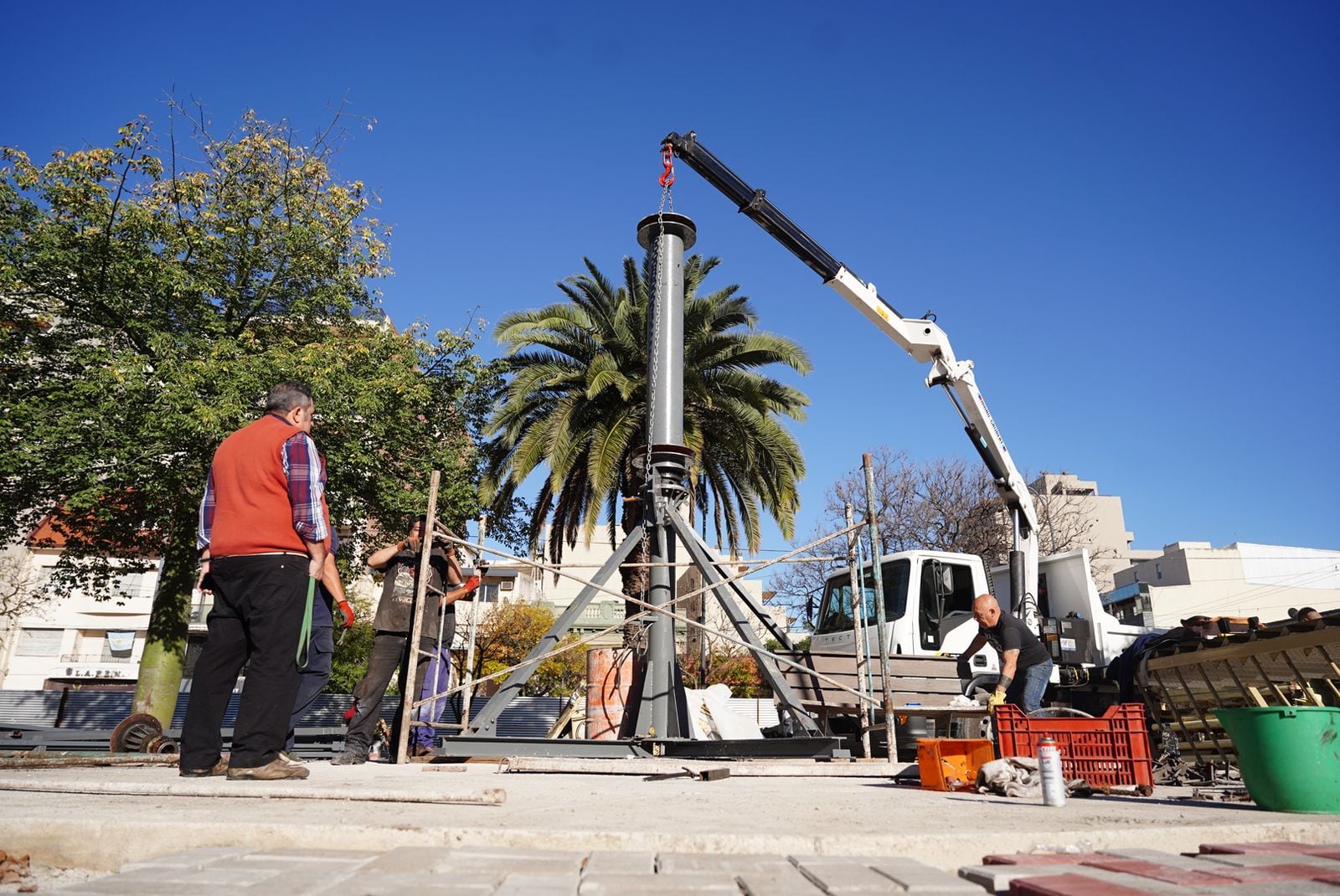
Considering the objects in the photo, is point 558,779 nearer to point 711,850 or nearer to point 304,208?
point 711,850

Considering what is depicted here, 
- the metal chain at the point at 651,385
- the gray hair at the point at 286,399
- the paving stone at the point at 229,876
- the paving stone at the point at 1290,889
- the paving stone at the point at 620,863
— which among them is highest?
the metal chain at the point at 651,385

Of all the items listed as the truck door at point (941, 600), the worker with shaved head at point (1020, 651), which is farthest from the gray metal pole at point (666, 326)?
the truck door at point (941, 600)

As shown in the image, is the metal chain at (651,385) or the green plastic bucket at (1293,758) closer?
the green plastic bucket at (1293,758)

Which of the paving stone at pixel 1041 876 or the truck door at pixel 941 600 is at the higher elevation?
the truck door at pixel 941 600

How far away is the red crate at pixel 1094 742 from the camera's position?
15.7 feet

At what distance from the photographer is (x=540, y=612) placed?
31.5 meters

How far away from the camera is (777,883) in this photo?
188 centimetres

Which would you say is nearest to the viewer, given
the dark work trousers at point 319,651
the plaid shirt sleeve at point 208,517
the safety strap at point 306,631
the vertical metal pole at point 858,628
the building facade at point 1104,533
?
the safety strap at point 306,631

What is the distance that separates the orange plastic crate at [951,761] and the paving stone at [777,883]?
3167mm

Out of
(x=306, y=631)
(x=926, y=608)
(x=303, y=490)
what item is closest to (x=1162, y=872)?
(x=306, y=631)

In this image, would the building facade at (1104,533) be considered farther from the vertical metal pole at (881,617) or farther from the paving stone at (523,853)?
the paving stone at (523,853)

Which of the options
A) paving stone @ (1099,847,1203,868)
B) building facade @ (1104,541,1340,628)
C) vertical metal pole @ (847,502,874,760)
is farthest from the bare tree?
building facade @ (1104,541,1340,628)

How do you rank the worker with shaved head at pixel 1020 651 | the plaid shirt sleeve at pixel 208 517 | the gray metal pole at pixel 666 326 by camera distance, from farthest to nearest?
1. the gray metal pole at pixel 666 326
2. the worker with shaved head at pixel 1020 651
3. the plaid shirt sleeve at pixel 208 517

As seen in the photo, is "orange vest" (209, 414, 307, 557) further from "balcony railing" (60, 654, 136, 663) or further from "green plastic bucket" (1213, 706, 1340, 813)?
"balcony railing" (60, 654, 136, 663)
